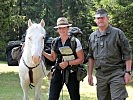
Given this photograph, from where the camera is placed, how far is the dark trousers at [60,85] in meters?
5.49

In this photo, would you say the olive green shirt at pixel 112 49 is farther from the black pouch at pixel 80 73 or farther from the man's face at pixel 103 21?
the black pouch at pixel 80 73

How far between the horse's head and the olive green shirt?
98 cm

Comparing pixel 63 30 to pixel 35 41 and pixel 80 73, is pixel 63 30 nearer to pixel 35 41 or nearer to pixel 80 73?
pixel 35 41

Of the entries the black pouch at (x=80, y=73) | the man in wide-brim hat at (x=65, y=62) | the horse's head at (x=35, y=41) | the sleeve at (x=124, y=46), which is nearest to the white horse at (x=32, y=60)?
the horse's head at (x=35, y=41)

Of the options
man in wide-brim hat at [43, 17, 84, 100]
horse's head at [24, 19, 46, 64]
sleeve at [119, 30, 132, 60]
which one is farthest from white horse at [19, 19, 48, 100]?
sleeve at [119, 30, 132, 60]

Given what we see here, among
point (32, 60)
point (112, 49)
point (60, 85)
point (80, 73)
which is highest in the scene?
point (112, 49)

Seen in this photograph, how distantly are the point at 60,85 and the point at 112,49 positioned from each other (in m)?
1.24

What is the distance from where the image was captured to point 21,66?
625 centimetres

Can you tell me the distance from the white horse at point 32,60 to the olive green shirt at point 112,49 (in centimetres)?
101

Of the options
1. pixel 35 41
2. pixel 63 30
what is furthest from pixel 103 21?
pixel 35 41

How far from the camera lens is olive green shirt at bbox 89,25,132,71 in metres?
4.90

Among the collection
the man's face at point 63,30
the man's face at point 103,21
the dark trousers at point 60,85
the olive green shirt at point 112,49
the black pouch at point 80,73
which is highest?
the man's face at point 103,21

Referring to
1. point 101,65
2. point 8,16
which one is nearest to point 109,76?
point 101,65

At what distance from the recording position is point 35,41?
5.39 m
